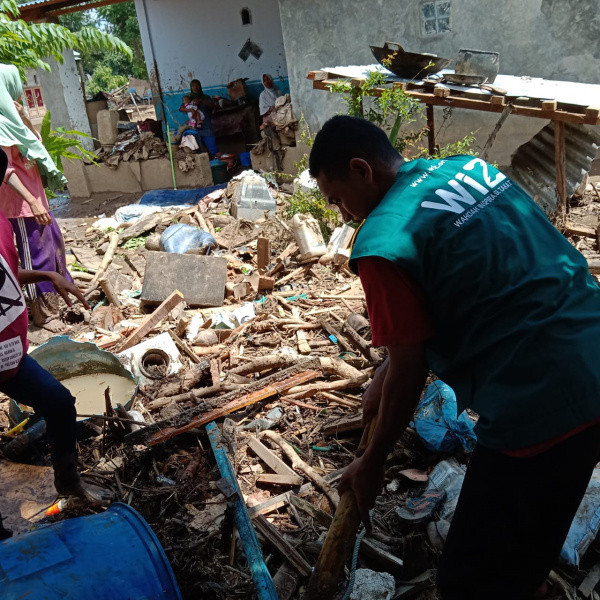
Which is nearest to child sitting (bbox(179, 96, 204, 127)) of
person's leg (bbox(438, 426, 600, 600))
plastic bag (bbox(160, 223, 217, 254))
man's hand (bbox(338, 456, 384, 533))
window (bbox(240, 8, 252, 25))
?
window (bbox(240, 8, 252, 25))

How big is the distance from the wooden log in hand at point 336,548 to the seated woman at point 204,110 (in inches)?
566

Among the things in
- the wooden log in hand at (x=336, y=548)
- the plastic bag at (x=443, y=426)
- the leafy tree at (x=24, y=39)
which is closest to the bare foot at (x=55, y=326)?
the leafy tree at (x=24, y=39)

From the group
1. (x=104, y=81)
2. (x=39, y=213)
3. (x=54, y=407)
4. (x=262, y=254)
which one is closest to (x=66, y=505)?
(x=54, y=407)

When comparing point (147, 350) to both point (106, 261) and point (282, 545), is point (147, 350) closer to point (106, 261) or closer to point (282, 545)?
point (282, 545)

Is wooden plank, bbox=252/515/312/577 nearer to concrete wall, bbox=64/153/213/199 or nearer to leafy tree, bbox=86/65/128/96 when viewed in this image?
concrete wall, bbox=64/153/213/199

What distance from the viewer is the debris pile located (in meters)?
3.14

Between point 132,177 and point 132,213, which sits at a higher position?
point 132,177

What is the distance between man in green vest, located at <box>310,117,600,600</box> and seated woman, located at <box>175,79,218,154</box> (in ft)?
46.8

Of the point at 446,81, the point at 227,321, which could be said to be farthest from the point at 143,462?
the point at 446,81

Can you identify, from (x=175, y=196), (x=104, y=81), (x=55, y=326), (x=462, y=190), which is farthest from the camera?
(x=104, y=81)

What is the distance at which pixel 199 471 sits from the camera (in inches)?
158

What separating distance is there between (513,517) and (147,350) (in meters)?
4.35

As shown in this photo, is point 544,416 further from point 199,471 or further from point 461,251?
point 199,471

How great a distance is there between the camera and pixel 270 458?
4047mm
